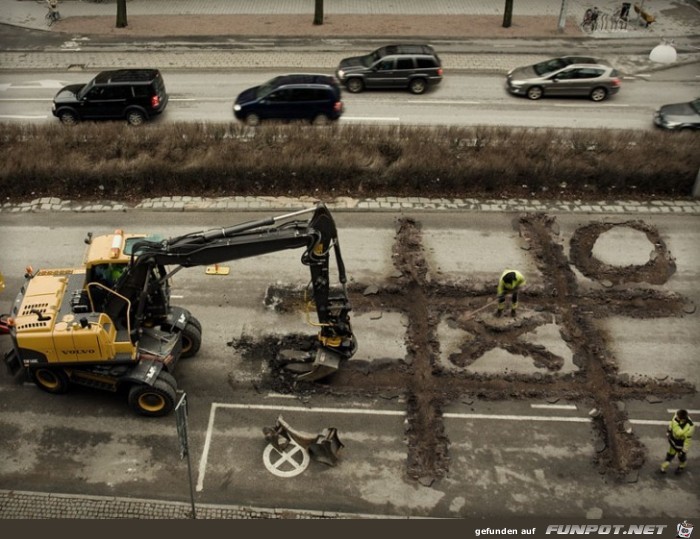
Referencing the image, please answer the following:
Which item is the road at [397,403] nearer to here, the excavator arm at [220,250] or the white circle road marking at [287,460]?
the white circle road marking at [287,460]

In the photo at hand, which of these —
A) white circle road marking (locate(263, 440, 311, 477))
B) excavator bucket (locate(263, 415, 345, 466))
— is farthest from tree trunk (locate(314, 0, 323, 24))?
white circle road marking (locate(263, 440, 311, 477))

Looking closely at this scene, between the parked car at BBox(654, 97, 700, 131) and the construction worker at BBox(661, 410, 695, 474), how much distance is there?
1588 cm

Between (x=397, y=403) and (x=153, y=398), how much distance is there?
17.0ft

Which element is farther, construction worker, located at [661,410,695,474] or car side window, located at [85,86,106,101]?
car side window, located at [85,86,106,101]

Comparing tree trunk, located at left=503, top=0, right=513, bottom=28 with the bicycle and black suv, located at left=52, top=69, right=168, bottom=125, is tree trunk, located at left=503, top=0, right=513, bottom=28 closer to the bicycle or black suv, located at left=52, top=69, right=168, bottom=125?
black suv, located at left=52, top=69, right=168, bottom=125

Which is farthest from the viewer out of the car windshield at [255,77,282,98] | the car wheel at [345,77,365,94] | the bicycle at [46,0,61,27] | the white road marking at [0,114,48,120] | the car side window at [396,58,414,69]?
the bicycle at [46,0,61,27]

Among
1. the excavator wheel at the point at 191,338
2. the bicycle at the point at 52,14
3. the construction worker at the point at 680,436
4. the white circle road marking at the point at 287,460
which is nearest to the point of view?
the construction worker at the point at 680,436

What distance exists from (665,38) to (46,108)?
28.7 metres

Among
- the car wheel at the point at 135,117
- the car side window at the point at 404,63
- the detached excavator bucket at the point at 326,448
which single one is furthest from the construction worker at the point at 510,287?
the car wheel at the point at 135,117

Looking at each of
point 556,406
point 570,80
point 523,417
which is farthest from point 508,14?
point 523,417

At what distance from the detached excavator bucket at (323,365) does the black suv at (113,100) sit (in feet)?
48.8

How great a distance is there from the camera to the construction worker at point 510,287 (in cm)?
1708

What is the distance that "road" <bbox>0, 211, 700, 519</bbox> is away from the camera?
1354cm

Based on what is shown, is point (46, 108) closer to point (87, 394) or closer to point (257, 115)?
point (257, 115)
